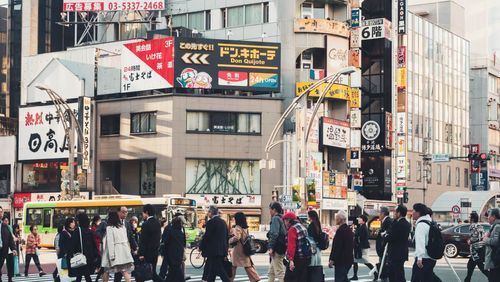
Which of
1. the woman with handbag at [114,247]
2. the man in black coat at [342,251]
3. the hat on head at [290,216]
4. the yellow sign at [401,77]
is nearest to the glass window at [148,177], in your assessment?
the yellow sign at [401,77]

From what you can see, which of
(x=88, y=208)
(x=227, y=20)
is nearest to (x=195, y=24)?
(x=227, y=20)

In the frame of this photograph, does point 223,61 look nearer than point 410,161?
Yes

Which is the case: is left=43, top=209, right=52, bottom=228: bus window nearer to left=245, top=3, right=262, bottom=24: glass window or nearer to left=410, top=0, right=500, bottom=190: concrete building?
left=245, top=3, right=262, bottom=24: glass window

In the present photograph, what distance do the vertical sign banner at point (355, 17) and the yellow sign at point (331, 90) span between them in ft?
16.7

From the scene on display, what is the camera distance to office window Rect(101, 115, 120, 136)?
→ 66812 millimetres

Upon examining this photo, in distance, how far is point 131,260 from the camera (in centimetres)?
1733

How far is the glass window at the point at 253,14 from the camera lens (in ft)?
220

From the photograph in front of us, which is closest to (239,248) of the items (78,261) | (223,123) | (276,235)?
(276,235)

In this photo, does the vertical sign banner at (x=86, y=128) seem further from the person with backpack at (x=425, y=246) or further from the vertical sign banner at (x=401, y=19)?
the person with backpack at (x=425, y=246)

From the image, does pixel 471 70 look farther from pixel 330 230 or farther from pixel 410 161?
pixel 330 230

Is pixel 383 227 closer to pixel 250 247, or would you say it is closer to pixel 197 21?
pixel 250 247

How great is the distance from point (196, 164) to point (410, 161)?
29322mm

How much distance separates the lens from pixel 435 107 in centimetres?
9244

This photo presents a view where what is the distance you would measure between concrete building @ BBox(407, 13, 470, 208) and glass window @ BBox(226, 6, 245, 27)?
24.2 metres
